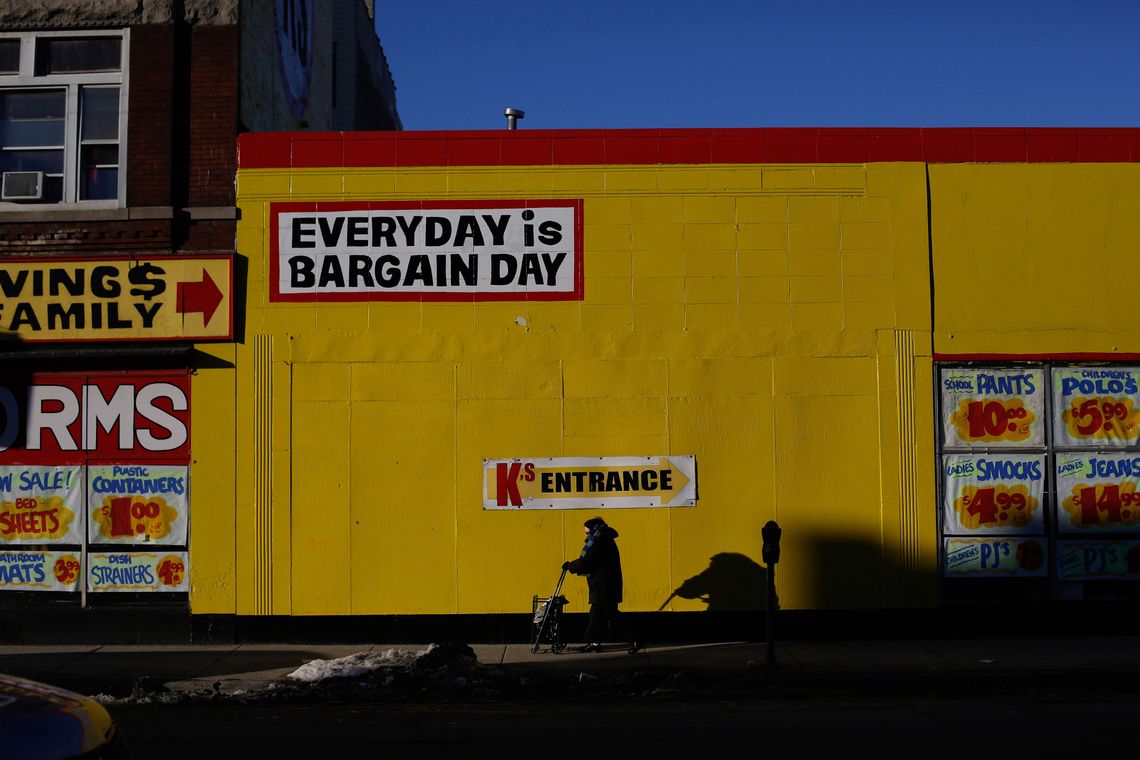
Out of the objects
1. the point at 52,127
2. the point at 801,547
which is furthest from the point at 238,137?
the point at 801,547

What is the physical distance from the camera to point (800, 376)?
→ 13.0m

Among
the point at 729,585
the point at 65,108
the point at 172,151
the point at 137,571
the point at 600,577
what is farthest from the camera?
the point at 65,108

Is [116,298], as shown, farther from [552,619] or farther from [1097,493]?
[1097,493]

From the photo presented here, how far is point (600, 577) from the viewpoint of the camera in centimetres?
1211

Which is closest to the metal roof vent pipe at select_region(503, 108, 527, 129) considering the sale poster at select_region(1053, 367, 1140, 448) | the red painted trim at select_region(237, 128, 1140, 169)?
the red painted trim at select_region(237, 128, 1140, 169)

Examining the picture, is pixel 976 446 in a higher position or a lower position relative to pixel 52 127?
lower

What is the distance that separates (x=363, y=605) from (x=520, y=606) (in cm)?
184

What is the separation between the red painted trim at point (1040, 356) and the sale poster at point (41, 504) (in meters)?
10.4

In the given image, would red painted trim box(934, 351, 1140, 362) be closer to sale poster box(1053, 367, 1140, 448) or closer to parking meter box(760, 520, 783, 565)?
sale poster box(1053, 367, 1140, 448)

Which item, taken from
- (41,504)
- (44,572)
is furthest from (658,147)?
(44,572)

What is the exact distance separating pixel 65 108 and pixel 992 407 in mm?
11900

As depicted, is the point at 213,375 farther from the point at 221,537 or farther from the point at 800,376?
the point at 800,376

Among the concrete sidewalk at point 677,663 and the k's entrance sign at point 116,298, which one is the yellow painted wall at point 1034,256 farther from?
the k's entrance sign at point 116,298

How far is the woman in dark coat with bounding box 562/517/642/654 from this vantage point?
471 inches
